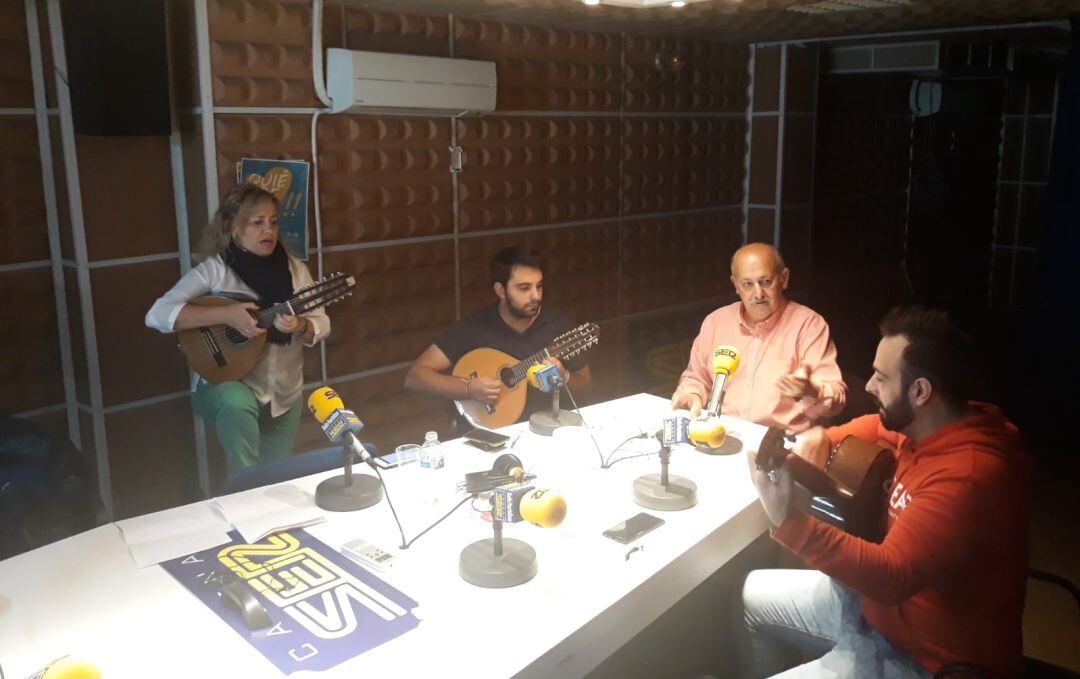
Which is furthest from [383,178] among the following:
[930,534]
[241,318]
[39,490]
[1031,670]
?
[1031,670]

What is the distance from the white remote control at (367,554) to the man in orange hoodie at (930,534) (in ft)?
2.67

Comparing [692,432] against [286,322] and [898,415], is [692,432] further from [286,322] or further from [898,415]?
[286,322]

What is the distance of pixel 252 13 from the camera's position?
365cm

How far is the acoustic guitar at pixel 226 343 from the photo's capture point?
337 cm

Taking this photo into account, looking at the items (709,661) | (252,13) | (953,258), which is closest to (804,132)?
(953,258)

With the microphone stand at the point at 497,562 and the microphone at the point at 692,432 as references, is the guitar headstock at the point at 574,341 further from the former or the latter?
the microphone stand at the point at 497,562

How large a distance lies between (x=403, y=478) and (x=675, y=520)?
76 centimetres

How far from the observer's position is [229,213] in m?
3.41

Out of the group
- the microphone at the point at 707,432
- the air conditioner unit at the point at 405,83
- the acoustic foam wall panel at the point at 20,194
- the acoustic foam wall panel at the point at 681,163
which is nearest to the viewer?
the microphone at the point at 707,432

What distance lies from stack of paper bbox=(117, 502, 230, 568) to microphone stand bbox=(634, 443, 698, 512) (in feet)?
3.33

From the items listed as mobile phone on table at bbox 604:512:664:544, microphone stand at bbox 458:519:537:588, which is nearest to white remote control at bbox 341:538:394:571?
microphone stand at bbox 458:519:537:588

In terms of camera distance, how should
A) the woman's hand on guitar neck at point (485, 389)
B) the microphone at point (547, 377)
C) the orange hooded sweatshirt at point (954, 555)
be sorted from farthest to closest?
the woman's hand on guitar neck at point (485, 389), the microphone at point (547, 377), the orange hooded sweatshirt at point (954, 555)

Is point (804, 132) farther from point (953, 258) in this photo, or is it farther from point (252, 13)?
point (252, 13)

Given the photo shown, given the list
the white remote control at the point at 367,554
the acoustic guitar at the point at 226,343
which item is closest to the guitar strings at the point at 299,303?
the acoustic guitar at the point at 226,343
